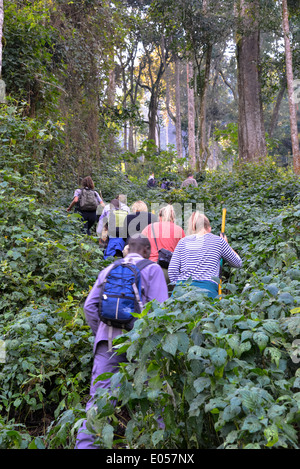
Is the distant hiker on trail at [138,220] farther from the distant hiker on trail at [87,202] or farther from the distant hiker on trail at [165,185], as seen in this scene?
the distant hiker on trail at [165,185]

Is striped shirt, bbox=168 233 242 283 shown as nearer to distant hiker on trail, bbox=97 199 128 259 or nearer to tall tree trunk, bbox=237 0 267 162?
distant hiker on trail, bbox=97 199 128 259

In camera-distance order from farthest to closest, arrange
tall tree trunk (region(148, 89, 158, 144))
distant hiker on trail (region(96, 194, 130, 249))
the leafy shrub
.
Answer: tall tree trunk (region(148, 89, 158, 144)) < distant hiker on trail (region(96, 194, 130, 249)) < the leafy shrub

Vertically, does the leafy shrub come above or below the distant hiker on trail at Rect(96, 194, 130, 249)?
below

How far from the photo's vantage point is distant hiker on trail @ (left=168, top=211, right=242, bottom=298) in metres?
4.25

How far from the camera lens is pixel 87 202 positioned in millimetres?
9258

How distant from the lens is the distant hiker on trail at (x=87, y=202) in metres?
9.27

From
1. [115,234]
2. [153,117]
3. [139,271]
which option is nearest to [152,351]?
[139,271]

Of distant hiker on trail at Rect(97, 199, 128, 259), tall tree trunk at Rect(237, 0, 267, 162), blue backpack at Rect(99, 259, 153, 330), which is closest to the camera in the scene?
blue backpack at Rect(99, 259, 153, 330)

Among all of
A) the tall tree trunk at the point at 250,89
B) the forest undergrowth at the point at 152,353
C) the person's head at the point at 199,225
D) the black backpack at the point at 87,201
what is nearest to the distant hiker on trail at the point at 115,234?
the forest undergrowth at the point at 152,353

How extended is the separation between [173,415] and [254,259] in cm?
414

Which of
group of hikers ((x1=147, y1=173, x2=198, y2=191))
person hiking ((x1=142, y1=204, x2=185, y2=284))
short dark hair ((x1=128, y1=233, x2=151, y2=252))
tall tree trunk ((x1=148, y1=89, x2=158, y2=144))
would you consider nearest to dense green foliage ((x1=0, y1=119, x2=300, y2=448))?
short dark hair ((x1=128, y1=233, x2=151, y2=252))

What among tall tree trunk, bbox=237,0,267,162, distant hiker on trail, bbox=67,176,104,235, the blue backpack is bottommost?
the blue backpack

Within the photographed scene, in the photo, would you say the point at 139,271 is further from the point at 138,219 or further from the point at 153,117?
the point at 153,117

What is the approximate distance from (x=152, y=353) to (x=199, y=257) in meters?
1.95
